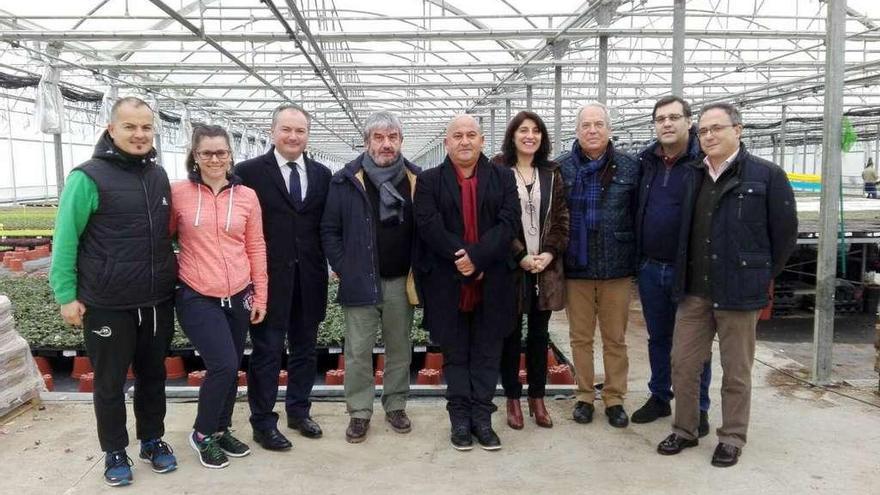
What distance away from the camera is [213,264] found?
2.85 m

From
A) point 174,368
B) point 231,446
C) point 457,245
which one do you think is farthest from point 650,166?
point 174,368

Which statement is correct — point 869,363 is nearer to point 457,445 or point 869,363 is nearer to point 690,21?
point 457,445

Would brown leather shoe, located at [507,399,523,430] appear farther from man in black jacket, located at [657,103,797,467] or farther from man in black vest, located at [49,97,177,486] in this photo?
man in black vest, located at [49,97,177,486]

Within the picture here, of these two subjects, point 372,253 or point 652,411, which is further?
point 652,411

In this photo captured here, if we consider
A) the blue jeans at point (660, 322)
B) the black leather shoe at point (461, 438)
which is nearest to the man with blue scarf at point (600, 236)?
the blue jeans at point (660, 322)

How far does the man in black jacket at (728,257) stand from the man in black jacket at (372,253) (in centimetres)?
134

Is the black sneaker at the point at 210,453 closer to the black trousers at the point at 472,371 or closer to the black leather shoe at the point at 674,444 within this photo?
the black trousers at the point at 472,371

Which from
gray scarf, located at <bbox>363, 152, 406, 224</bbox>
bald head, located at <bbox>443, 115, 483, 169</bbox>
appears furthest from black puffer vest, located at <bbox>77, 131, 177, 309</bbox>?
bald head, located at <bbox>443, 115, 483, 169</bbox>

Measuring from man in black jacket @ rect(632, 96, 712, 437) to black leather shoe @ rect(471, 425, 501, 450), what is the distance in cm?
83

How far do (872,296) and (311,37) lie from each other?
24.1 feet

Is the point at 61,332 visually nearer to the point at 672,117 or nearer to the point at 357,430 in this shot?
the point at 357,430

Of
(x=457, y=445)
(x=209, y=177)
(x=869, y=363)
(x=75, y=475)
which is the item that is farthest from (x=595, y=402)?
(x=869, y=363)

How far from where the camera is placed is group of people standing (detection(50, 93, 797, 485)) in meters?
2.72

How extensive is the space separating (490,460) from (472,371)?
44cm
